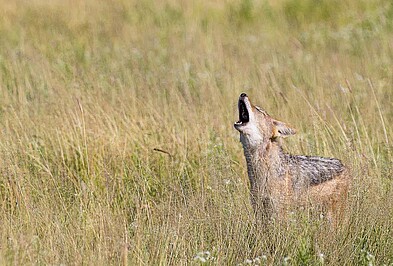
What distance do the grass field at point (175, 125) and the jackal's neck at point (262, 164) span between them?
0.19 meters

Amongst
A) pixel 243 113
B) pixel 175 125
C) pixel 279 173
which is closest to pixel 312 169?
pixel 279 173

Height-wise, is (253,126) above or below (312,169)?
above

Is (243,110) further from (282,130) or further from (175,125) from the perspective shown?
(175,125)

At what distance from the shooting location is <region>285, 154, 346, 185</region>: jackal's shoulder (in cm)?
732

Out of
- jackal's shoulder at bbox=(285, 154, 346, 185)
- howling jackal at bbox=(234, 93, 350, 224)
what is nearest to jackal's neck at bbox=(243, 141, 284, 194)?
howling jackal at bbox=(234, 93, 350, 224)

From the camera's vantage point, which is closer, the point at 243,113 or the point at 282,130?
the point at 243,113

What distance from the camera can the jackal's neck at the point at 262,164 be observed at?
287 inches

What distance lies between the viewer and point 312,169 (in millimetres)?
7395

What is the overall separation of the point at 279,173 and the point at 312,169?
0.29 m

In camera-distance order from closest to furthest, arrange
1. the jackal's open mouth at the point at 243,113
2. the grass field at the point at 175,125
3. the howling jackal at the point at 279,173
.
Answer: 1. the grass field at the point at 175,125
2. the howling jackal at the point at 279,173
3. the jackal's open mouth at the point at 243,113

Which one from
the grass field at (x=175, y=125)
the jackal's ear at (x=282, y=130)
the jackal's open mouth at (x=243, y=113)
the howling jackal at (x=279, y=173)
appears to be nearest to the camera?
the grass field at (x=175, y=125)

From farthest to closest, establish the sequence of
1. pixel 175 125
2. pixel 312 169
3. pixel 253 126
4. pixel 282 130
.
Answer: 1. pixel 175 125
2. pixel 282 130
3. pixel 312 169
4. pixel 253 126

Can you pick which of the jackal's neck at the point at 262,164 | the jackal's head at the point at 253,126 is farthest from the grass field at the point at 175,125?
the jackal's head at the point at 253,126

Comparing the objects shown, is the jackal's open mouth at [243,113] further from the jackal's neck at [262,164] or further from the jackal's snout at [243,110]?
the jackal's neck at [262,164]
